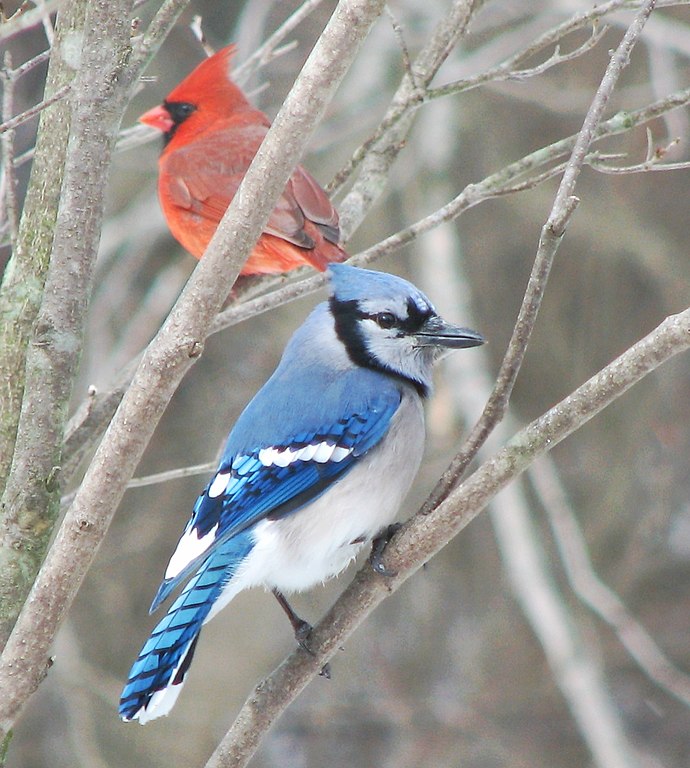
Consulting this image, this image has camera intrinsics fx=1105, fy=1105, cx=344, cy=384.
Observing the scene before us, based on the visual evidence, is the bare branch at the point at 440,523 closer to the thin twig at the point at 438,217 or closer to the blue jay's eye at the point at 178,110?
the thin twig at the point at 438,217

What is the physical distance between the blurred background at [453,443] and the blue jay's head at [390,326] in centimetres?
208

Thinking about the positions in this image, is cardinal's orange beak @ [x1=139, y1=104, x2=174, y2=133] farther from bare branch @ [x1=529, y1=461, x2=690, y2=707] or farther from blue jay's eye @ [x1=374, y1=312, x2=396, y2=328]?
bare branch @ [x1=529, y1=461, x2=690, y2=707]

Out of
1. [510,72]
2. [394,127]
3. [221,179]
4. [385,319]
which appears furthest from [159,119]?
[510,72]

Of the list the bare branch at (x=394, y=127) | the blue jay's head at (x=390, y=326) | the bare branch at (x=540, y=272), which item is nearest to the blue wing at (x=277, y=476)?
the blue jay's head at (x=390, y=326)

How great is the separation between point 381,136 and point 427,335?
561 mm

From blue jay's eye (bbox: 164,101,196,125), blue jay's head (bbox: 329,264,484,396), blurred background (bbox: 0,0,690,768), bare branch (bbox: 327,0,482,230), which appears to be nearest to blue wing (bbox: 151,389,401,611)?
blue jay's head (bbox: 329,264,484,396)

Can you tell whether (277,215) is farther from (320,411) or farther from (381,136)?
(320,411)

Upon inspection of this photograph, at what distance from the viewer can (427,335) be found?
2.76 metres

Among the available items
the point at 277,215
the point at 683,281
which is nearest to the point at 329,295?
the point at 277,215

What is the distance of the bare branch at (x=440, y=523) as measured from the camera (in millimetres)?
1795

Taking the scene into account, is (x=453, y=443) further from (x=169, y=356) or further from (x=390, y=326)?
(x=169, y=356)

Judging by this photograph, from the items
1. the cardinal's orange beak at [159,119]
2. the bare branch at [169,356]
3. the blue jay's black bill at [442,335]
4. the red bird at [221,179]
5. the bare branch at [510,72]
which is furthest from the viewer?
the cardinal's orange beak at [159,119]

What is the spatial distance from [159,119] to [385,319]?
181cm

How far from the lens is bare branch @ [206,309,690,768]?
1.79 metres
